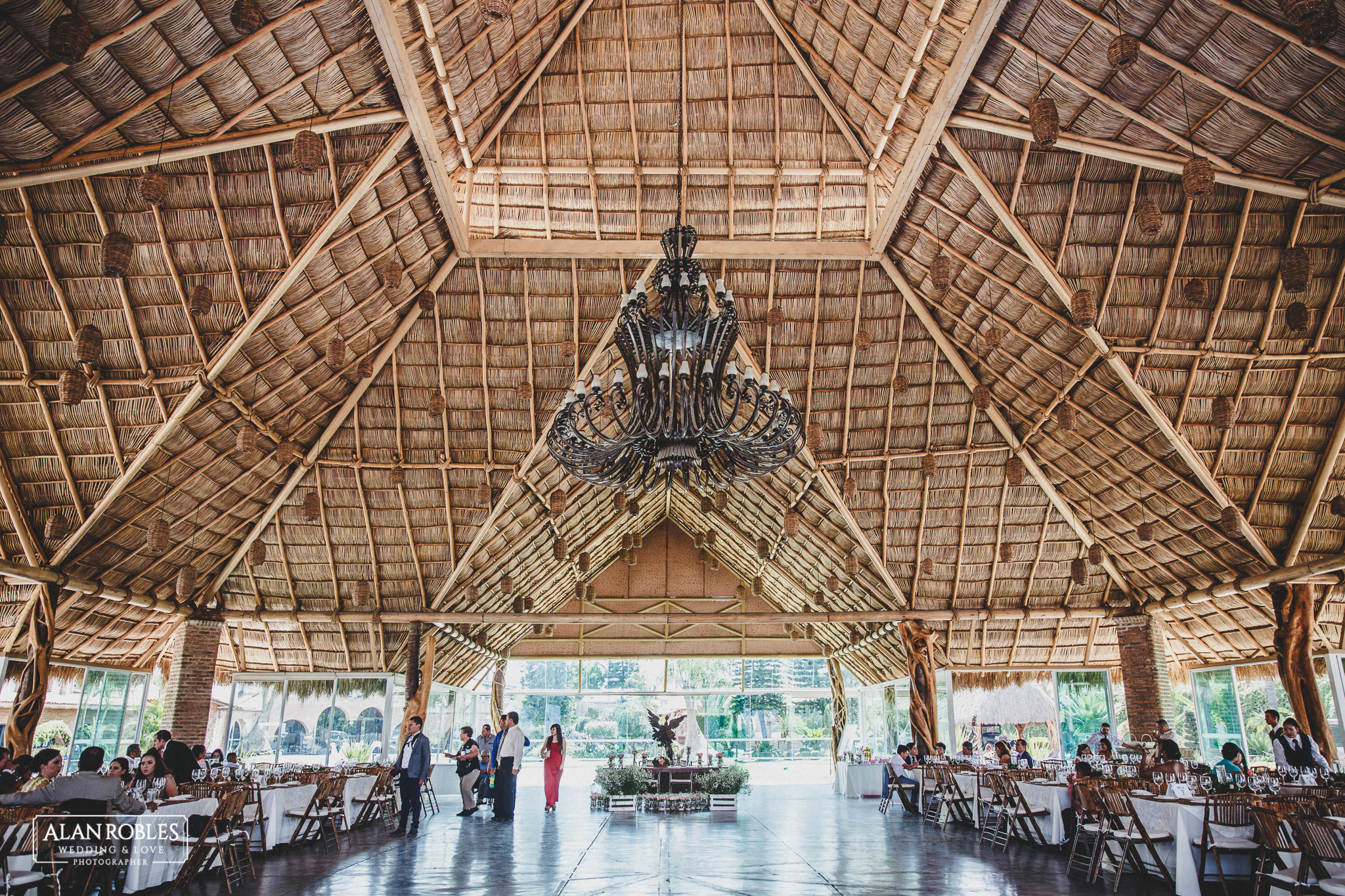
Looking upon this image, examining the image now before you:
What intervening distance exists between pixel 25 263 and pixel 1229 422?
43.7ft

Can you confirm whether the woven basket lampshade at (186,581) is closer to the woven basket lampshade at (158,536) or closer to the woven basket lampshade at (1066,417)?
the woven basket lampshade at (158,536)

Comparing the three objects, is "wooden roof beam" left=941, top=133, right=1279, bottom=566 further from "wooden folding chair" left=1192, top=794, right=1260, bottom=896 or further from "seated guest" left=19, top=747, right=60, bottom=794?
"seated guest" left=19, top=747, right=60, bottom=794

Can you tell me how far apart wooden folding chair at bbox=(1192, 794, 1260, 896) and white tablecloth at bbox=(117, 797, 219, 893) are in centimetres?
830

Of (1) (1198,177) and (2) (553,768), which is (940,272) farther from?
(2) (553,768)

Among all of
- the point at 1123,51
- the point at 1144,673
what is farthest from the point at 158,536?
the point at 1144,673

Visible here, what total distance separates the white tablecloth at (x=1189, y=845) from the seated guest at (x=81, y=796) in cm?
815

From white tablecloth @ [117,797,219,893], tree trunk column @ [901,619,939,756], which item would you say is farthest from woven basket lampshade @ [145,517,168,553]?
tree trunk column @ [901,619,939,756]

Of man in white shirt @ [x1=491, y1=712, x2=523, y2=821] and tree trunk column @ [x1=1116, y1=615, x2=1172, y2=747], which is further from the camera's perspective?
tree trunk column @ [x1=1116, y1=615, x2=1172, y2=747]

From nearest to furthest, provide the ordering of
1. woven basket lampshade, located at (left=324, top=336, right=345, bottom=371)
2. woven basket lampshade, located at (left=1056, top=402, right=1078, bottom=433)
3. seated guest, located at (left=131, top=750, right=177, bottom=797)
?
1. seated guest, located at (left=131, top=750, right=177, bottom=797)
2. woven basket lampshade, located at (left=324, top=336, right=345, bottom=371)
3. woven basket lampshade, located at (left=1056, top=402, right=1078, bottom=433)

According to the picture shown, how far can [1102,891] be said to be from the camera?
668 cm

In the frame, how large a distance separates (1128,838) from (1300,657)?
6.34 m

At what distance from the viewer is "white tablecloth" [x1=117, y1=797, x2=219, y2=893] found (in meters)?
6.30

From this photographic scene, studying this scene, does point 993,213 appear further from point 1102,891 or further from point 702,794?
point 702,794

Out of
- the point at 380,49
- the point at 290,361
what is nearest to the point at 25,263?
the point at 290,361
